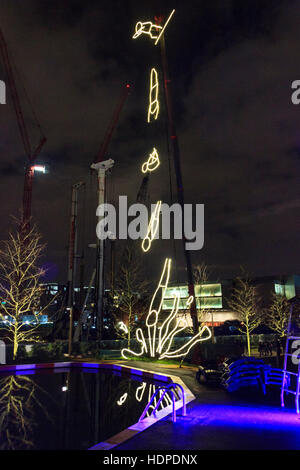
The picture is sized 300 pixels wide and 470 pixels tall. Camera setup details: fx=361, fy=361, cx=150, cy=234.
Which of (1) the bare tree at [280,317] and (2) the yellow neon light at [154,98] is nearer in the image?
(2) the yellow neon light at [154,98]

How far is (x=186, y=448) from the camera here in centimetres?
589

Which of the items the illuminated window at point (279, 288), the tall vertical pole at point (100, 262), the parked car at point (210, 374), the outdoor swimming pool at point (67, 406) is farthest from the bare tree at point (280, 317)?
the illuminated window at point (279, 288)

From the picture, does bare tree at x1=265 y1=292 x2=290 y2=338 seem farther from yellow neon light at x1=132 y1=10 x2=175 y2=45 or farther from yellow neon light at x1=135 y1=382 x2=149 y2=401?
yellow neon light at x1=132 y1=10 x2=175 y2=45

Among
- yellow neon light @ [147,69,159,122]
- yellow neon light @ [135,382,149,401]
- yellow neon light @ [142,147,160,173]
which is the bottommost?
yellow neon light @ [135,382,149,401]

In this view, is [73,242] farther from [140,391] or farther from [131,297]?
[140,391]

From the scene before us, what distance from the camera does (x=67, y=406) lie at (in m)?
10.8

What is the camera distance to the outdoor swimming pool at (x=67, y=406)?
25.2ft

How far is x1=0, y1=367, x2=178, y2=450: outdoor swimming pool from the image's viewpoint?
7.69 metres

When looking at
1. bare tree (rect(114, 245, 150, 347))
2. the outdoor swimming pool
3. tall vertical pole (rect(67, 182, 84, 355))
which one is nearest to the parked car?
the outdoor swimming pool

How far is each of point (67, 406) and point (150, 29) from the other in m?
17.5

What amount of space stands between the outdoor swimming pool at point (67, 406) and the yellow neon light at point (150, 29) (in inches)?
639

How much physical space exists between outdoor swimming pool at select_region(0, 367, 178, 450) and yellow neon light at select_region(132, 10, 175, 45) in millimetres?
16238

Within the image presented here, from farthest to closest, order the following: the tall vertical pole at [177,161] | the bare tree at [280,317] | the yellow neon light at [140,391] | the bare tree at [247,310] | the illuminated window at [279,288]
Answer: the illuminated window at [279,288] → the bare tree at [280,317] → the bare tree at [247,310] → the tall vertical pole at [177,161] → the yellow neon light at [140,391]

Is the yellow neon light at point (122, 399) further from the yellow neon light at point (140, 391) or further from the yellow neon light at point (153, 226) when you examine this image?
the yellow neon light at point (153, 226)
